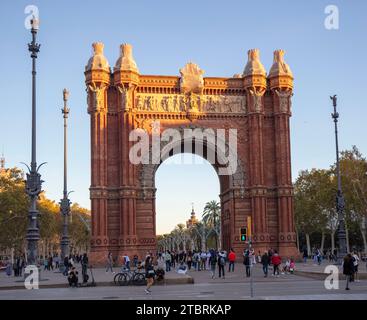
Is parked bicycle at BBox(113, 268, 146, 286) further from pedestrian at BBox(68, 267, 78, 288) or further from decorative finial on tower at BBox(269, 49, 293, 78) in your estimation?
decorative finial on tower at BBox(269, 49, 293, 78)

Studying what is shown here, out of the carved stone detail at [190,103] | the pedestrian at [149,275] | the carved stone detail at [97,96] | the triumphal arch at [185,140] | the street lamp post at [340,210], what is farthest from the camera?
the carved stone detail at [190,103]

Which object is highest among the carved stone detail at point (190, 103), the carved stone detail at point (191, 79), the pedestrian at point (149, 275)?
the carved stone detail at point (191, 79)

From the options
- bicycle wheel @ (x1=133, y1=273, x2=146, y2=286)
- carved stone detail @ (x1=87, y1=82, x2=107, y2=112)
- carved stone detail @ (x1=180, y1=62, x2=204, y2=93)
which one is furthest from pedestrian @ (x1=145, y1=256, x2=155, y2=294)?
carved stone detail @ (x1=180, y1=62, x2=204, y2=93)

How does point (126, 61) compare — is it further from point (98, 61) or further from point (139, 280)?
point (139, 280)

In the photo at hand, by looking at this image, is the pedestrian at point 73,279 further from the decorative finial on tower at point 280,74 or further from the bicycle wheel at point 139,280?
the decorative finial on tower at point 280,74

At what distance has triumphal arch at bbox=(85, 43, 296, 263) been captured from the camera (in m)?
50.0

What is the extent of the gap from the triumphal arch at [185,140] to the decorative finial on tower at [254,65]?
0.09 m

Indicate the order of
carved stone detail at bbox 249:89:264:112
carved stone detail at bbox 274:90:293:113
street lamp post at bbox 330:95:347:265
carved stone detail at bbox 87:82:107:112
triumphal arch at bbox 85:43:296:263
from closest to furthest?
street lamp post at bbox 330:95:347:265, triumphal arch at bbox 85:43:296:263, carved stone detail at bbox 87:82:107:112, carved stone detail at bbox 249:89:264:112, carved stone detail at bbox 274:90:293:113

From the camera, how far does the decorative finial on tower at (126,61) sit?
2001 inches

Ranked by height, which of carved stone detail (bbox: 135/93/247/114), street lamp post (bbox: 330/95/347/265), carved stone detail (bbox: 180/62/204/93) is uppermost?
carved stone detail (bbox: 180/62/204/93)

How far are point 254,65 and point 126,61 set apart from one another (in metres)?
11.7

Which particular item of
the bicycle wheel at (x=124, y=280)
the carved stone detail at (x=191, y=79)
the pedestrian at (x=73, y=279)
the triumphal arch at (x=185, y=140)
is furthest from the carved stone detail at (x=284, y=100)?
the pedestrian at (x=73, y=279)

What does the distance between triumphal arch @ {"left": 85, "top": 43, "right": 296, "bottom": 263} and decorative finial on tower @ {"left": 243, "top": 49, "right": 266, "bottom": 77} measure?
0.30ft

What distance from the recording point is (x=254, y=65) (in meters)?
53.4
